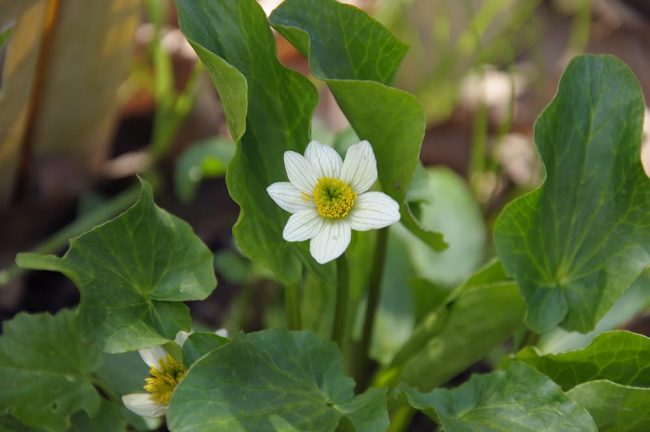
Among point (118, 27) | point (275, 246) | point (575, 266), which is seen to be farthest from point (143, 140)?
point (575, 266)

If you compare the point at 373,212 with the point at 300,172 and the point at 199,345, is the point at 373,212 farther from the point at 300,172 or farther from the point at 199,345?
the point at 199,345

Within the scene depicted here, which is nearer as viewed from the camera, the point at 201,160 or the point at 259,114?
the point at 259,114

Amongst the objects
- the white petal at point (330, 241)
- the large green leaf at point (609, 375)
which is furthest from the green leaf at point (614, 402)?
the white petal at point (330, 241)

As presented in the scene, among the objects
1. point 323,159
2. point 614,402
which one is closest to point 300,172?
point 323,159

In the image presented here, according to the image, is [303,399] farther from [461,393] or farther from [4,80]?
[4,80]

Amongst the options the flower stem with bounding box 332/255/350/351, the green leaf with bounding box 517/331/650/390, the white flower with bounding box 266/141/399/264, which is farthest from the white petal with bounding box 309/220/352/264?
the green leaf with bounding box 517/331/650/390

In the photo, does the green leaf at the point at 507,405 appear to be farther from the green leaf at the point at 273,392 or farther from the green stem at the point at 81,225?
the green stem at the point at 81,225
